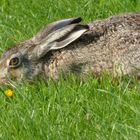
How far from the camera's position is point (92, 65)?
7621 millimetres

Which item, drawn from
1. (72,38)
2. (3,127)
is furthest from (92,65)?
(3,127)

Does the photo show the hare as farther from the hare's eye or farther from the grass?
the grass

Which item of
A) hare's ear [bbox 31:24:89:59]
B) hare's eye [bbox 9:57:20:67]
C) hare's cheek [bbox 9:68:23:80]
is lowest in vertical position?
hare's cheek [bbox 9:68:23:80]

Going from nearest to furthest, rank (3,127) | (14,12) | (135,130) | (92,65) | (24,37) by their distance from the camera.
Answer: (135,130) < (3,127) < (92,65) < (24,37) < (14,12)

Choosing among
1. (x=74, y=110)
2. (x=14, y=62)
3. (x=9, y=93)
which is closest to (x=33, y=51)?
(x=14, y=62)

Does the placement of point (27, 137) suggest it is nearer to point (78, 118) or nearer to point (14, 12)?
point (78, 118)

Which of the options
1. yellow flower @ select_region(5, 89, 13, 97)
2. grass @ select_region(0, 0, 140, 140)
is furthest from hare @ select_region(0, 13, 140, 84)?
yellow flower @ select_region(5, 89, 13, 97)

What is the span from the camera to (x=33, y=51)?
8219mm

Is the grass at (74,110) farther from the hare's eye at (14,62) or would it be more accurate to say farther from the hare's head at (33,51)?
the hare's eye at (14,62)

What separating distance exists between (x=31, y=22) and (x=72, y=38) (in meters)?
1.43

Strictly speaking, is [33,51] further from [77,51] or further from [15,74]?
[77,51]

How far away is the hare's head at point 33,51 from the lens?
807cm

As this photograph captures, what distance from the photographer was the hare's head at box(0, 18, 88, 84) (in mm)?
8070

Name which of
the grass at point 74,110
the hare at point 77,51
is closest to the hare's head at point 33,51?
the hare at point 77,51
